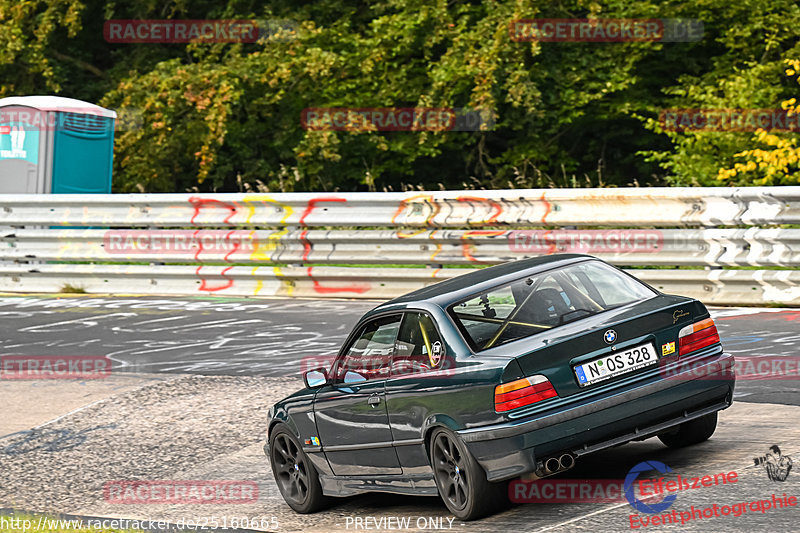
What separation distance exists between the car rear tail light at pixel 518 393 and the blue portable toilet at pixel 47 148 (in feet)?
41.2

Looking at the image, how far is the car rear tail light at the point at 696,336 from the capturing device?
631 cm

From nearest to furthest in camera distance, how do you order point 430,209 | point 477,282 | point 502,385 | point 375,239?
point 502,385, point 477,282, point 430,209, point 375,239

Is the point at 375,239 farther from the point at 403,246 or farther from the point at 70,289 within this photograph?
the point at 70,289

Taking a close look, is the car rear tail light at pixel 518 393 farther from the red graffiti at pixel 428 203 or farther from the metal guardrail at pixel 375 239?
the red graffiti at pixel 428 203

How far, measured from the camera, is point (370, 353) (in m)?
6.79

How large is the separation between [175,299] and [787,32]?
12158 millimetres

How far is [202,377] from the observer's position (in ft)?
34.1

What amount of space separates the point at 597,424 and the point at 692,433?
1.28m

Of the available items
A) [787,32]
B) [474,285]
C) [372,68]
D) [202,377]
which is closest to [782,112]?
[787,32]

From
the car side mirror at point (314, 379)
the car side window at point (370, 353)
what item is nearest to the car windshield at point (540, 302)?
the car side window at point (370, 353)

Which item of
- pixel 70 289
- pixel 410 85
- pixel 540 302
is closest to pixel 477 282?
pixel 540 302

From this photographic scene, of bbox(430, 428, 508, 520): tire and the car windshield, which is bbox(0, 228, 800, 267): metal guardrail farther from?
bbox(430, 428, 508, 520): tire

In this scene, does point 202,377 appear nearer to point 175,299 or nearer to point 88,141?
point 175,299

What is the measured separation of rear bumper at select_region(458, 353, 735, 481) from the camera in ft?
18.8
